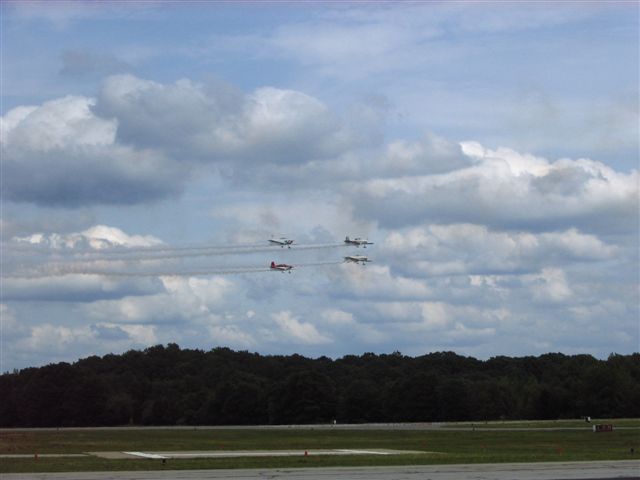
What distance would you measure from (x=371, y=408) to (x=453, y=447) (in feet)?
362

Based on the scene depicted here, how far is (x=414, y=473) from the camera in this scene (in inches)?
1975

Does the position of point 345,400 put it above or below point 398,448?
above

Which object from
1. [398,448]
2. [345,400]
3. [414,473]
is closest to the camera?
[414,473]

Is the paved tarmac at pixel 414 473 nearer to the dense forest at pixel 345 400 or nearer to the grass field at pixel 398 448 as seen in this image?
the grass field at pixel 398 448

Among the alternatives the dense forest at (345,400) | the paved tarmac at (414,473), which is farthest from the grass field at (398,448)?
the dense forest at (345,400)

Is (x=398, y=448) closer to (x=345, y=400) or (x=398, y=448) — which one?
(x=398, y=448)

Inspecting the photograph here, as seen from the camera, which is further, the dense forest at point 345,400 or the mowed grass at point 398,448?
the dense forest at point 345,400

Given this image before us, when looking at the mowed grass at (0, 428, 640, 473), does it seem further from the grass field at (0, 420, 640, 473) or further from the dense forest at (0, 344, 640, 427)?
the dense forest at (0, 344, 640, 427)

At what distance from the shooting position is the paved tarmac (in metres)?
47.9

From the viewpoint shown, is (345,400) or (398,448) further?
(345,400)

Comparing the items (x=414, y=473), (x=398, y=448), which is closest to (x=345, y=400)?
(x=398, y=448)

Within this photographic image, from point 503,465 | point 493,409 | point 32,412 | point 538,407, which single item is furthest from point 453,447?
point 32,412

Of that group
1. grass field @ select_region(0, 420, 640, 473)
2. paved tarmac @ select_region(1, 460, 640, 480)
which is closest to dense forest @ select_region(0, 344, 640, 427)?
grass field @ select_region(0, 420, 640, 473)

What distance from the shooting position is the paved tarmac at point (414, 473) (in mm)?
47938
